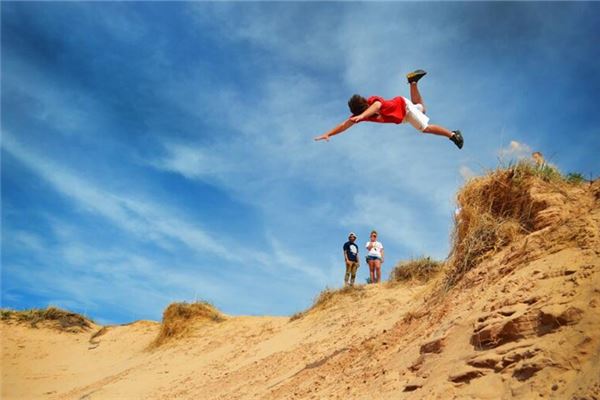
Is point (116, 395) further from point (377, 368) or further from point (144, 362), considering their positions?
point (377, 368)

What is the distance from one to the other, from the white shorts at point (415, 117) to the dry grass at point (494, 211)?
3.40ft

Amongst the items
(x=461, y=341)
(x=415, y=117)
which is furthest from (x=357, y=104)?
(x=461, y=341)

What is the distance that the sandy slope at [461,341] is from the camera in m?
2.99

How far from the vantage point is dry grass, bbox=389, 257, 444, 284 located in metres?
9.14

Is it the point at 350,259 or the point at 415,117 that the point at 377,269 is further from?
the point at 415,117

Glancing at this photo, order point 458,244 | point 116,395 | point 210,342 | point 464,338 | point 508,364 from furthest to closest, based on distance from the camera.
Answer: point 210,342 < point 116,395 < point 458,244 < point 464,338 < point 508,364

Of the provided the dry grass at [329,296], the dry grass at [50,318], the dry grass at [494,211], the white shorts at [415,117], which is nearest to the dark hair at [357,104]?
the white shorts at [415,117]

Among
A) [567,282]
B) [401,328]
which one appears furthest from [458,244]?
[567,282]

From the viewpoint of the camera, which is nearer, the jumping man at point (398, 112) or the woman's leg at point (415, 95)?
the jumping man at point (398, 112)

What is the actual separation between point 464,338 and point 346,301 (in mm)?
6167

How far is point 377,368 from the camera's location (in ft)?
15.1

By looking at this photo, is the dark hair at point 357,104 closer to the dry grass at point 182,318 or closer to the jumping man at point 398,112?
the jumping man at point 398,112

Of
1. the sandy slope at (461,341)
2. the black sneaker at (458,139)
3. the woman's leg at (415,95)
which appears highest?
the woman's leg at (415,95)

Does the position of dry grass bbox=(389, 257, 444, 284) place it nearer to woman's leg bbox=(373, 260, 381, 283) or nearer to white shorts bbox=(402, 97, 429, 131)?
woman's leg bbox=(373, 260, 381, 283)
